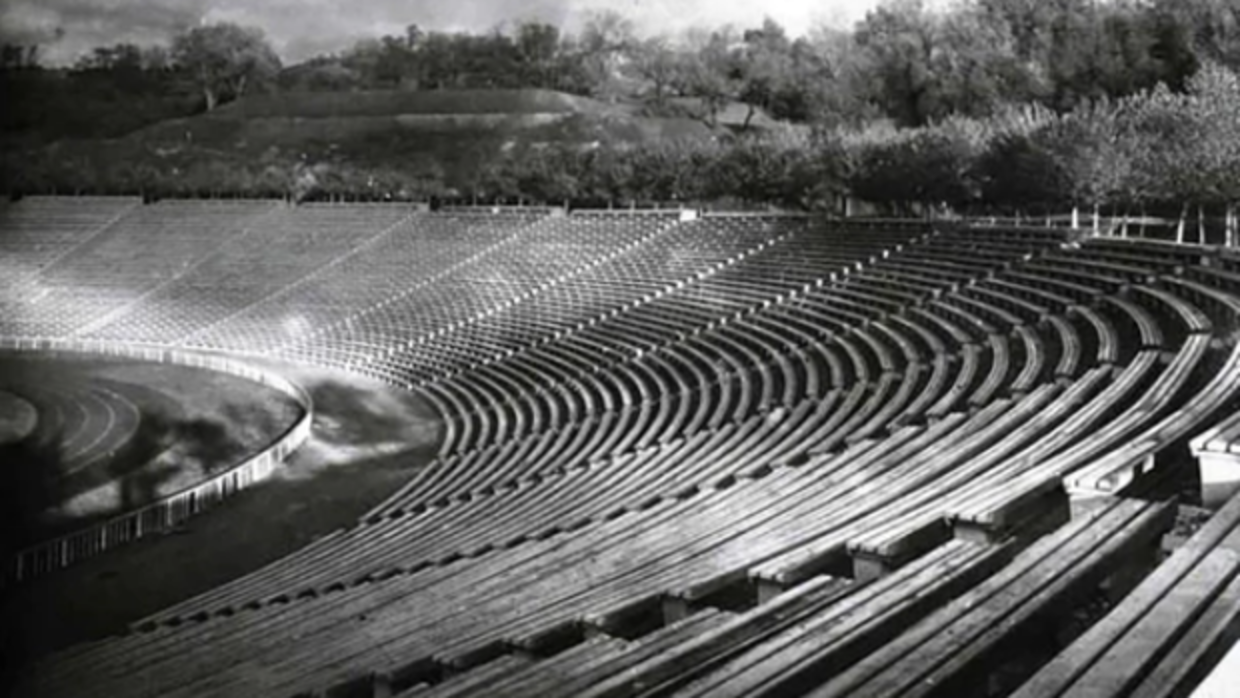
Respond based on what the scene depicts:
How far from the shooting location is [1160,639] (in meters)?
4.29

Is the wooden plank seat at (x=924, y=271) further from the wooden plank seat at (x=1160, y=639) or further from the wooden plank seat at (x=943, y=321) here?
the wooden plank seat at (x=1160, y=639)

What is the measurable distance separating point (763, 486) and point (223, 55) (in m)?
12.1

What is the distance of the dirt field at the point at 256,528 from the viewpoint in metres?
15.6

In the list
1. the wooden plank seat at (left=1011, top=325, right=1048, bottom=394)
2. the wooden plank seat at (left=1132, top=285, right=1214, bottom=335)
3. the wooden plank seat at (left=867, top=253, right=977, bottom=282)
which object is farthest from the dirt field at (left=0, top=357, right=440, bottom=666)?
the wooden plank seat at (left=1132, top=285, right=1214, bottom=335)

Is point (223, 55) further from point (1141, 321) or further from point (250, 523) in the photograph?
point (1141, 321)

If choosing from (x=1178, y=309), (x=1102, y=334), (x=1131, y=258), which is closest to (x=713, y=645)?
(x=1102, y=334)

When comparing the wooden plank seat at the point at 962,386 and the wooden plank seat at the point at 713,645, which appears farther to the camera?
the wooden plank seat at the point at 962,386

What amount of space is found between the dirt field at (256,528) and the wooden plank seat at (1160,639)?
8.79m

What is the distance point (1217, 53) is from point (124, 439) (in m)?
28.6

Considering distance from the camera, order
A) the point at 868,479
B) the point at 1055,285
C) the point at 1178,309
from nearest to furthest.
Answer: the point at 868,479
the point at 1178,309
the point at 1055,285

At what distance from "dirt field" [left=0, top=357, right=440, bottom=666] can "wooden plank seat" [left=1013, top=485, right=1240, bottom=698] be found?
8788 mm

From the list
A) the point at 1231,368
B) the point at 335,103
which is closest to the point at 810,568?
the point at 1231,368

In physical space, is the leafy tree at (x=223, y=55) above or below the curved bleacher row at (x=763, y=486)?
above

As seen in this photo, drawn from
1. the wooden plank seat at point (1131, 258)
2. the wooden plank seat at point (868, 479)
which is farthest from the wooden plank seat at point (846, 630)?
the wooden plank seat at point (1131, 258)
